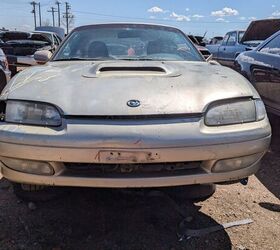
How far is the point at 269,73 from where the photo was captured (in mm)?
5012

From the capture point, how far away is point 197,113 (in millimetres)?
2680

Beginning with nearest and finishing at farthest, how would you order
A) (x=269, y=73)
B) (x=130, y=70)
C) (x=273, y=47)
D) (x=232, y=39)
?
(x=130, y=70) < (x=269, y=73) < (x=273, y=47) < (x=232, y=39)

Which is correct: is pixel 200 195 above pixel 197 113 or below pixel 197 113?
below

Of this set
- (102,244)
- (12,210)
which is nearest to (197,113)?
(102,244)

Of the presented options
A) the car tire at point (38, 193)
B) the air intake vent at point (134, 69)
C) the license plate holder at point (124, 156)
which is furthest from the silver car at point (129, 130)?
the car tire at point (38, 193)

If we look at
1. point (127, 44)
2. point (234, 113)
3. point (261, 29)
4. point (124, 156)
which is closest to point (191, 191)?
point (234, 113)

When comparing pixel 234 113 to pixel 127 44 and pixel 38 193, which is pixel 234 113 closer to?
pixel 38 193

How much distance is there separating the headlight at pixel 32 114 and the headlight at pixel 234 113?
93 centimetres

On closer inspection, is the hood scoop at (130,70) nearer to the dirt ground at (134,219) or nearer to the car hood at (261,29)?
the dirt ground at (134,219)

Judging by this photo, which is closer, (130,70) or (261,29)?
(130,70)

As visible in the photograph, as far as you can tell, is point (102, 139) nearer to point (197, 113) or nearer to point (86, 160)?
point (86, 160)

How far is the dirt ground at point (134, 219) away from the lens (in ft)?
9.62

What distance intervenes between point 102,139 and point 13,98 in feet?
2.32

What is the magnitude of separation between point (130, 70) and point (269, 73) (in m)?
2.31
